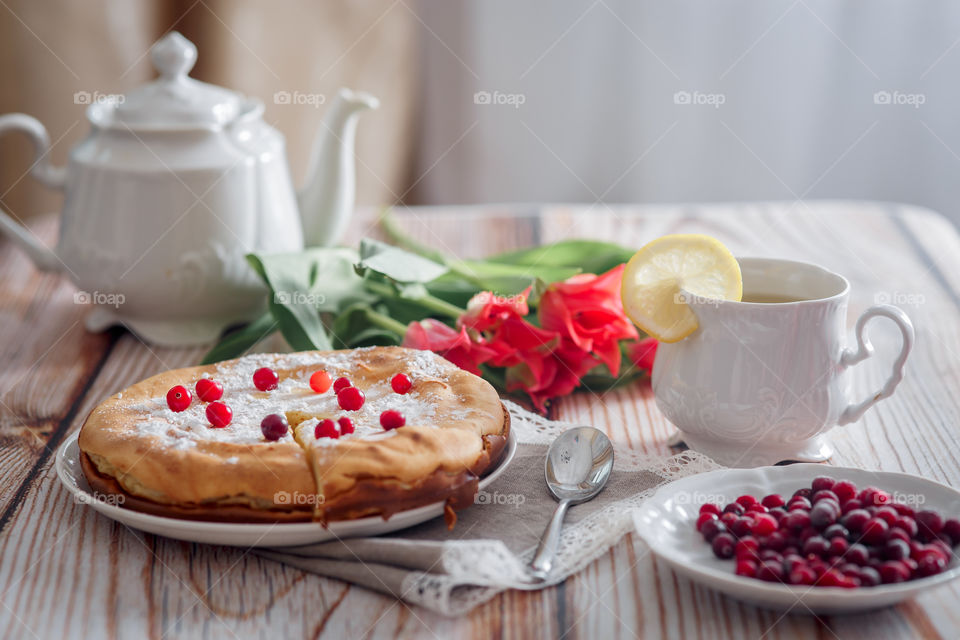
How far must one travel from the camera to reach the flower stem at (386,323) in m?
1.21

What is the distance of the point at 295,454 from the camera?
0.79 meters

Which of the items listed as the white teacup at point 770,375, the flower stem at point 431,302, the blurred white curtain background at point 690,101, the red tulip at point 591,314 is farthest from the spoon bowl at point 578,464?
the blurred white curtain background at point 690,101

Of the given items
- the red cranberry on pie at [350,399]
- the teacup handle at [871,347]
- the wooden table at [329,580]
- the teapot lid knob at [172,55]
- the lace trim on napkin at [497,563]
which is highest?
the teapot lid knob at [172,55]

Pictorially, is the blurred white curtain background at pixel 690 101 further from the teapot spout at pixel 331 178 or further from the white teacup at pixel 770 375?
the white teacup at pixel 770 375

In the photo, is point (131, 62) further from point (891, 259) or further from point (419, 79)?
point (891, 259)

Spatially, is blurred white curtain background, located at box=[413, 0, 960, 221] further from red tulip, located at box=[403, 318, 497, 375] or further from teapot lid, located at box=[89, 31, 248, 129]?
red tulip, located at box=[403, 318, 497, 375]

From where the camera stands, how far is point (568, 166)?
2.79 m

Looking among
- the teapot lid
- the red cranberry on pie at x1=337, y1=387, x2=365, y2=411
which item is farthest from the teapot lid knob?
the red cranberry on pie at x1=337, y1=387, x2=365, y2=411

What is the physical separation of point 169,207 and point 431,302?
385 mm

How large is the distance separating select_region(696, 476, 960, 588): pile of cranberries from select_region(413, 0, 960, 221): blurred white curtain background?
1.87 meters

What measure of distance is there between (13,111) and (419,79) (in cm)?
115

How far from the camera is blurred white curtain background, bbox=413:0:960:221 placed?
2.35 metres

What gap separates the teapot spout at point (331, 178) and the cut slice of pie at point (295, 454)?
0.56m

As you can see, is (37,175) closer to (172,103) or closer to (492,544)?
(172,103)
